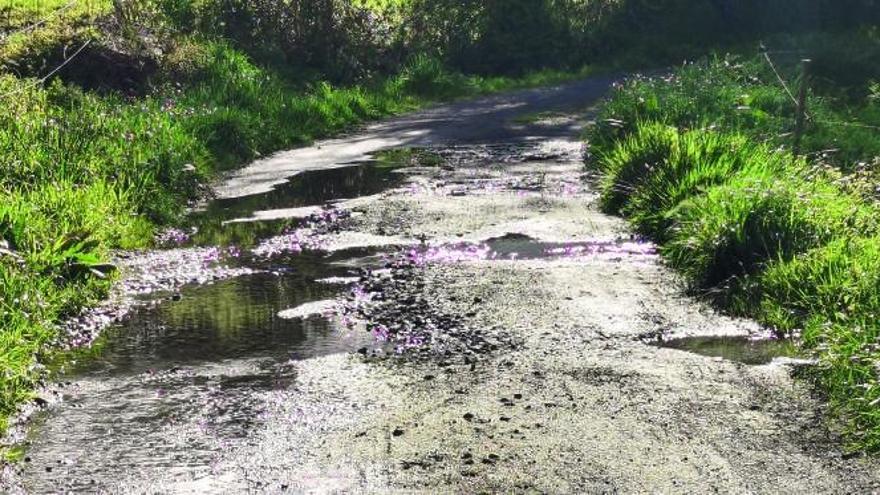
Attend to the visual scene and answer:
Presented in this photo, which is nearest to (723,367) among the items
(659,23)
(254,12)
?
(254,12)

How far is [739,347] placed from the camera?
7.04 meters

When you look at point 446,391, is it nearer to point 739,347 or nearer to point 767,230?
point 739,347

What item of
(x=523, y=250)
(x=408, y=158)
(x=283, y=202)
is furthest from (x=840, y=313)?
(x=408, y=158)

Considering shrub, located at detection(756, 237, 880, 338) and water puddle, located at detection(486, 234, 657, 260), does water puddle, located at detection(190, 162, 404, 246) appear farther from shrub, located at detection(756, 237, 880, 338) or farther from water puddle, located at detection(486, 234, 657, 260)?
shrub, located at detection(756, 237, 880, 338)

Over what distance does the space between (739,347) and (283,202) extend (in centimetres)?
622

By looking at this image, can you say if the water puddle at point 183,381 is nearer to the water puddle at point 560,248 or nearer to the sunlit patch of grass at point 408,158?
the water puddle at point 560,248

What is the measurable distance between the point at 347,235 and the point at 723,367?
457cm

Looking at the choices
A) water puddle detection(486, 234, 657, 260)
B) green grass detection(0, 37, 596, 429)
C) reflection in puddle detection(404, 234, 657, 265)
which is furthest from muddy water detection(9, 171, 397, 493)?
water puddle detection(486, 234, 657, 260)

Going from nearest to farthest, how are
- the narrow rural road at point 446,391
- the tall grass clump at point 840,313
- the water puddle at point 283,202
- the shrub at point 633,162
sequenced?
1. the narrow rural road at point 446,391
2. the tall grass clump at point 840,313
3. the water puddle at point 283,202
4. the shrub at point 633,162

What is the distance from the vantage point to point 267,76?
19.1 m

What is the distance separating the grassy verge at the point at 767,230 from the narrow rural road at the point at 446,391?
28cm

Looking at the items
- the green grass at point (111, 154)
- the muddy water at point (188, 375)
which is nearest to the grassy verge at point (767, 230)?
the muddy water at point (188, 375)

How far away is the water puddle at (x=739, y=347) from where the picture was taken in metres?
6.84

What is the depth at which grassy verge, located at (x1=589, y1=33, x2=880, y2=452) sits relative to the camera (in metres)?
6.39
